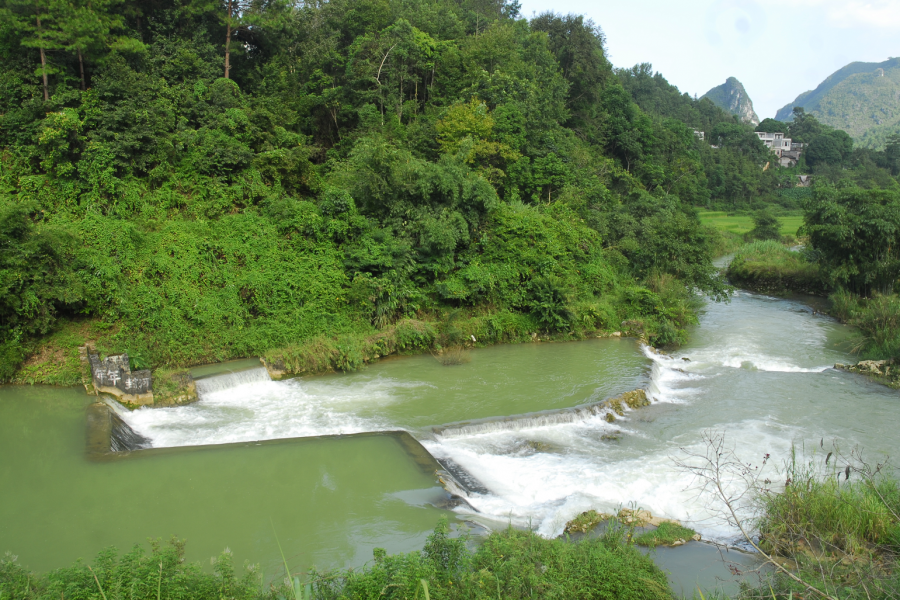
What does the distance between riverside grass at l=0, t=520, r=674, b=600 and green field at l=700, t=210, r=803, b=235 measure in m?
32.3

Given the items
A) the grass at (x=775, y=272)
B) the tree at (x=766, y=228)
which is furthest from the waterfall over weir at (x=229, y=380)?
the tree at (x=766, y=228)

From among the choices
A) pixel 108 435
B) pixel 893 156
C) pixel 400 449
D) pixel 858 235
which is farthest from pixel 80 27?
pixel 893 156

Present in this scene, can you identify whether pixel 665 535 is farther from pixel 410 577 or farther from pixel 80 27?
pixel 80 27

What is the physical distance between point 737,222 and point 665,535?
36.4m

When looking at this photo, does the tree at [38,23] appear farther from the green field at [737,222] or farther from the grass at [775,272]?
the green field at [737,222]

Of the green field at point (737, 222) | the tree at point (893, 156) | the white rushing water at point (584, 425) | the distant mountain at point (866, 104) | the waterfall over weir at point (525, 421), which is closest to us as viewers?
the white rushing water at point (584, 425)

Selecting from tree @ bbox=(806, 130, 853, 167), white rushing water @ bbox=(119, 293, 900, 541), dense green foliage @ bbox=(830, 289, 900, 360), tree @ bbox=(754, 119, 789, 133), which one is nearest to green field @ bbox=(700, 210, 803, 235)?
dense green foliage @ bbox=(830, 289, 900, 360)

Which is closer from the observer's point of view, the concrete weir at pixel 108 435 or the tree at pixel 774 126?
the concrete weir at pixel 108 435

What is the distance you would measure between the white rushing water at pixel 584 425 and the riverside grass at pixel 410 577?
179 centimetres

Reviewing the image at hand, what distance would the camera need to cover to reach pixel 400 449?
8.41 metres

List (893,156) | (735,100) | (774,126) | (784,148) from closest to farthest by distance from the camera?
(893,156) → (784,148) → (774,126) → (735,100)

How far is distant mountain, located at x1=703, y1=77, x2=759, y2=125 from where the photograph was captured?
507 feet

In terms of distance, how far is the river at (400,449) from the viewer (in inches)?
260

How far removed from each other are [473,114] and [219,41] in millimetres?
8527
